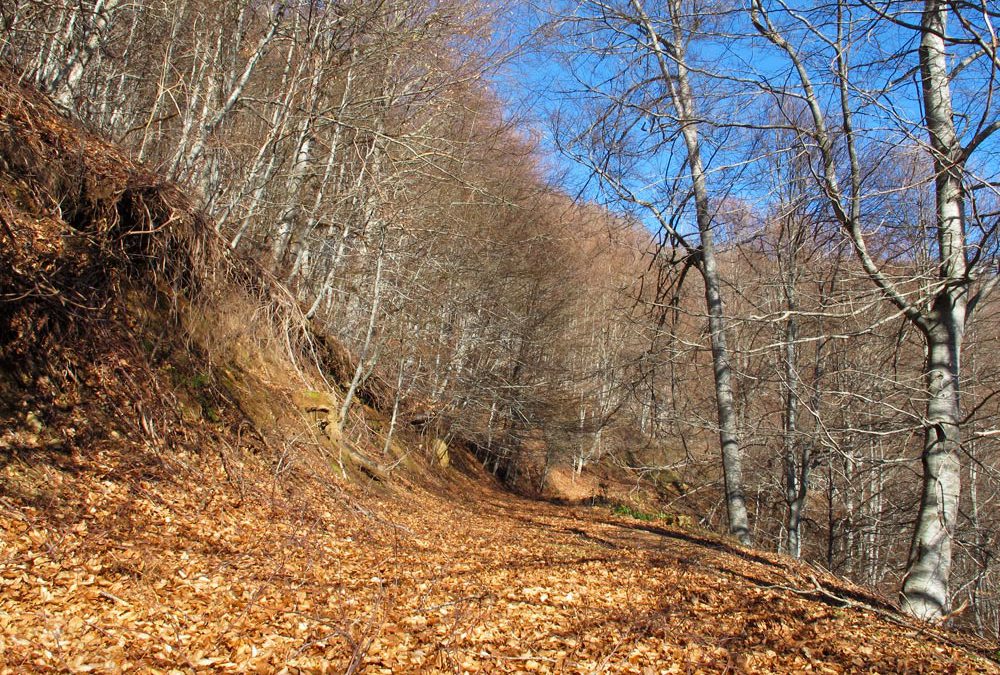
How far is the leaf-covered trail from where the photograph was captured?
2.79m

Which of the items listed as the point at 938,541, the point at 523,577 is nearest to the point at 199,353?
the point at 523,577

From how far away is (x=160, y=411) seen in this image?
16.1 feet

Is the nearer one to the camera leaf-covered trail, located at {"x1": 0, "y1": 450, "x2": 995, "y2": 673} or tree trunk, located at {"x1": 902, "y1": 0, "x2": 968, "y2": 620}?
leaf-covered trail, located at {"x1": 0, "y1": 450, "x2": 995, "y2": 673}

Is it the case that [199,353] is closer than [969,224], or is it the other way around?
[969,224]

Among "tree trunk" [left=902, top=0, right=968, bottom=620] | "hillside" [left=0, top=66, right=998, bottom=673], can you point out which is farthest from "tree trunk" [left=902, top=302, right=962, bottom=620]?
"hillside" [left=0, top=66, right=998, bottom=673]

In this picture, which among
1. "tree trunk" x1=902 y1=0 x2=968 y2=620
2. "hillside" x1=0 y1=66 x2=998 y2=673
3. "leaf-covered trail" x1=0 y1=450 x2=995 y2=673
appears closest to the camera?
"leaf-covered trail" x1=0 y1=450 x2=995 y2=673

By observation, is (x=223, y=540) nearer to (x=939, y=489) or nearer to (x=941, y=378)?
(x=939, y=489)

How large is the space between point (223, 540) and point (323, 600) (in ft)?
3.03

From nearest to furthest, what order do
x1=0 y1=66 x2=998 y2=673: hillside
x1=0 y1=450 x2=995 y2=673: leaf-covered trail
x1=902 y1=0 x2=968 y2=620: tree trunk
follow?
→ x1=0 y1=450 x2=995 y2=673: leaf-covered trail → x1=0 y1=66 x2=998 y2=673: hillside → x1=902 y1=0 x2=968 y2=620: tree trunk

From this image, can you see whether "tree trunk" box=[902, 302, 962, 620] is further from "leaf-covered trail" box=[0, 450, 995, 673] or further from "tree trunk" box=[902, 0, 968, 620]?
"leaf-covered trail" box=[0, 450, 995, 673]

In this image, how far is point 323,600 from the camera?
3.46 metres

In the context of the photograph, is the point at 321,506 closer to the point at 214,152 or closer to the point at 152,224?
the point at 152,224

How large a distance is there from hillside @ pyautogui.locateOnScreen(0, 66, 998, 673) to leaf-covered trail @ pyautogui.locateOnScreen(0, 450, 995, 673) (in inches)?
0.6

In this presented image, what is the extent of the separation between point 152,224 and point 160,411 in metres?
1.52
